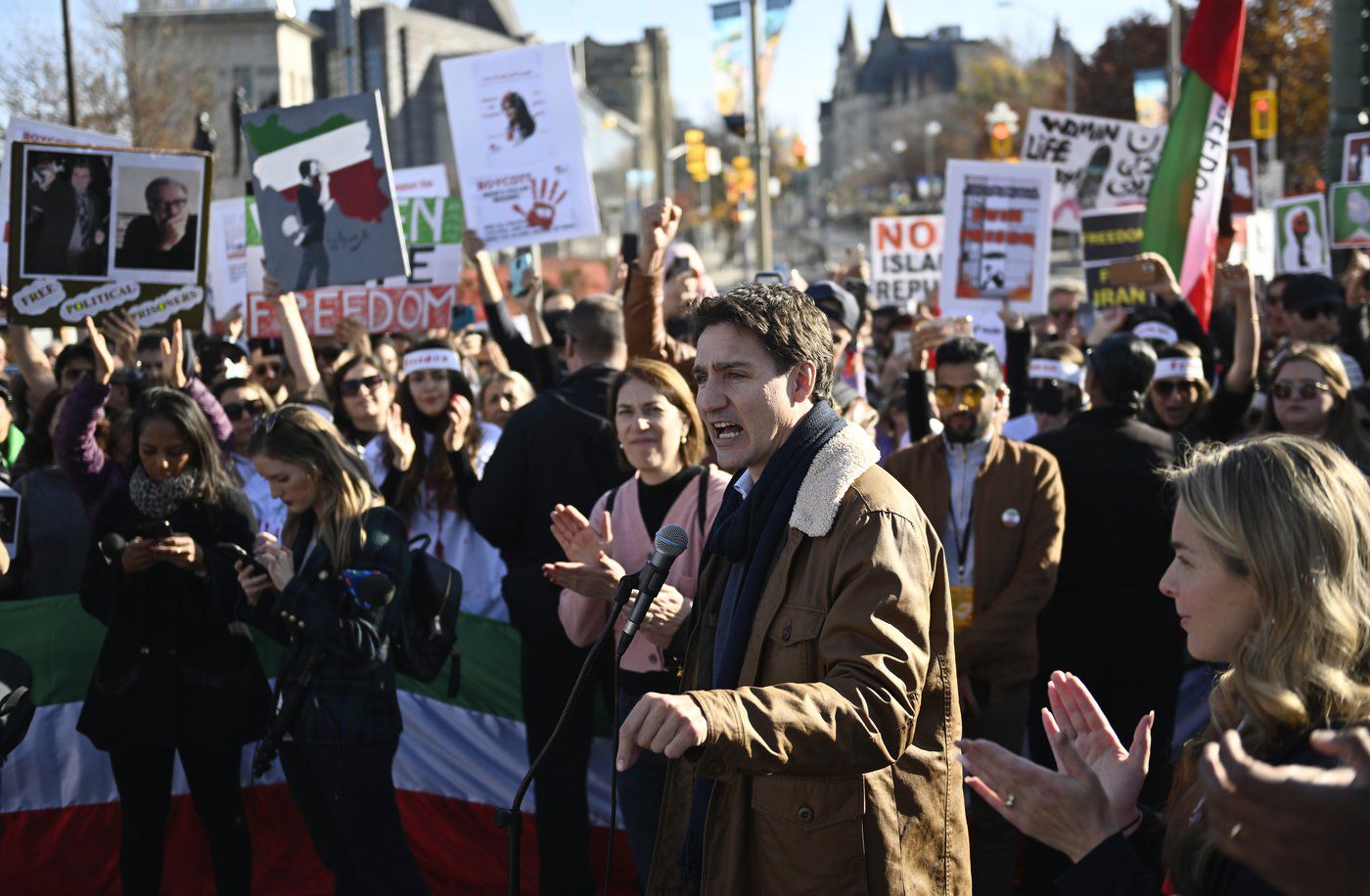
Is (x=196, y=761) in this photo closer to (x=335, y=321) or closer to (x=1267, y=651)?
(x=1267, y=651)

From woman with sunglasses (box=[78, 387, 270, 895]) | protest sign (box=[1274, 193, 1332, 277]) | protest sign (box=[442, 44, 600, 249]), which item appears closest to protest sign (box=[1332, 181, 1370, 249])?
protest sign (box=[1274, 193, 1332, 277])

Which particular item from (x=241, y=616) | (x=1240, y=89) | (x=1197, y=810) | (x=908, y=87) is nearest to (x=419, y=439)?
(x=241, y=616)

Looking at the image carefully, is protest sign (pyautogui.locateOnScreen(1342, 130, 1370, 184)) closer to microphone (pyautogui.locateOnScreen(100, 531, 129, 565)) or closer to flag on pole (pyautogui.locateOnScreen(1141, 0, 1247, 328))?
flag on pole (pyautogui.locateOnScreen(1141, 0, 1247, 328))

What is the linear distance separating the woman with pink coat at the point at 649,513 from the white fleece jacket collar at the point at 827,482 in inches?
50.0

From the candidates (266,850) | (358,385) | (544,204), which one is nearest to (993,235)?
(544,204)

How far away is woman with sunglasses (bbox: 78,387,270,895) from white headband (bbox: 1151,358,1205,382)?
3901 millimetres

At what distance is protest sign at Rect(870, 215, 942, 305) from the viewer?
14.1m

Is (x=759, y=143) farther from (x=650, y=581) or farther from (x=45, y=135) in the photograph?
(x=650, y=581)

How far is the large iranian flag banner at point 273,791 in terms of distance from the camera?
5629mm

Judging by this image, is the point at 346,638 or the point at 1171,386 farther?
the point at 1171,386

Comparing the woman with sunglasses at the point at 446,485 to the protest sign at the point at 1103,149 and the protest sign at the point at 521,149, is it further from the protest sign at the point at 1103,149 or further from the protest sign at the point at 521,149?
the protest sign at the point at 1103,149

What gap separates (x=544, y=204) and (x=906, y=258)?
6029mm

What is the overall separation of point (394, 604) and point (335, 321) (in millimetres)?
5791

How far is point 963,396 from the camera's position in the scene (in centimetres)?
534
